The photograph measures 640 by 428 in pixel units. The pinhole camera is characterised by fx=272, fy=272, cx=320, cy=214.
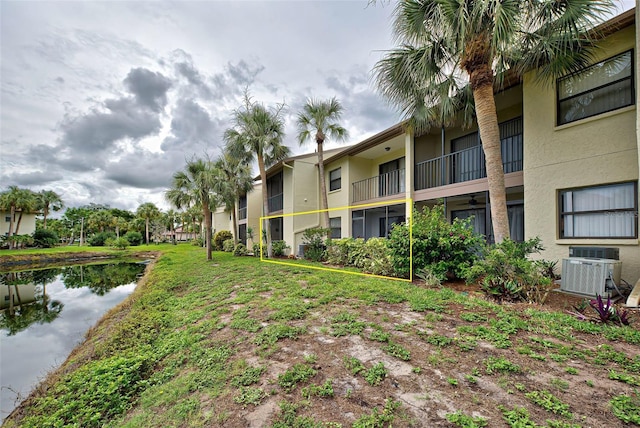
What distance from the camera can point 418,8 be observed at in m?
7.16

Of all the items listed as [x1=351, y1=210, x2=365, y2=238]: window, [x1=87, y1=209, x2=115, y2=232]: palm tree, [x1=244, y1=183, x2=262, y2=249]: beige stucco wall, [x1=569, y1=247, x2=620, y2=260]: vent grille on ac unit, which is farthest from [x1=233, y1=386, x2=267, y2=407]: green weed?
[x1=87, y1=209, x2=115, y2=232]: palm tree

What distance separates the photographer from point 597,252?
678 cm

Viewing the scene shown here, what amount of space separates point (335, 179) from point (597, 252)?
12.9 metres

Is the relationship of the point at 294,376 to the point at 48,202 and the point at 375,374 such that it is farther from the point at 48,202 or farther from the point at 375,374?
the point at 48,202

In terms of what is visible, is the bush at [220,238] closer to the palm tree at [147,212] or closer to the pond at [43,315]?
the pond at [43,315]

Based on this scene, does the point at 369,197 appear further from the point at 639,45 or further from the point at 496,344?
the point at 496,344

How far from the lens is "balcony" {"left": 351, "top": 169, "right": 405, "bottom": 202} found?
13.9 metres

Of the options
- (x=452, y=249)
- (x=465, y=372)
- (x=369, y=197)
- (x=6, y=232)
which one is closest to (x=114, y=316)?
(x=465, y=372)

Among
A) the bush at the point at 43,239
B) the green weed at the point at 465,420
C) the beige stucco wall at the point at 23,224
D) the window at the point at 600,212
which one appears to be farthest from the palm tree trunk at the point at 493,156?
the beige stucco wall at the point at 23,224

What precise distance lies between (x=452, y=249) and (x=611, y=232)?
380 cm

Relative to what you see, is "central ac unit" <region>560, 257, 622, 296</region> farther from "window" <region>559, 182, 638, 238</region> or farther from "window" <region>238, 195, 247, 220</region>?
"window" <region>238, 195, 247, 220</region>

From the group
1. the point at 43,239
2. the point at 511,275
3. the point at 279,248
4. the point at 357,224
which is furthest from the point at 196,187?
the point at 43,239

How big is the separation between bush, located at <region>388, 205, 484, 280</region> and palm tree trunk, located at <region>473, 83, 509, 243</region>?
635mm

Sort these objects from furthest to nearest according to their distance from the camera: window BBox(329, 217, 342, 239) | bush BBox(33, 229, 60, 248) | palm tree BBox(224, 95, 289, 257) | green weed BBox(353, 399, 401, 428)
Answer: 1. bush BBox(33, 229, 60, 248)
2. window BBox(329, 217, 342, 239)
3. palm tree BBox(224, 95, 289, 257)
4. green weed BBox(353, 399, 401, 428)
